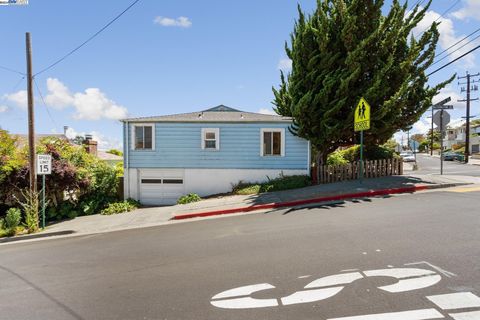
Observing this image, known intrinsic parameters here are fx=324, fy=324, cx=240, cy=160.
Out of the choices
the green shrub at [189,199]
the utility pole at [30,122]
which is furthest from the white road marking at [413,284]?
the utility pole at [30,122]

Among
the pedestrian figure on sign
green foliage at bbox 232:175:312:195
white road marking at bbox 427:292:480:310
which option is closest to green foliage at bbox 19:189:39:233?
green foliage at bbox 232:175:312:195

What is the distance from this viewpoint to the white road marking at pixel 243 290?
4.46 meters

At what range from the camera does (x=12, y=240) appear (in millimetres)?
11570

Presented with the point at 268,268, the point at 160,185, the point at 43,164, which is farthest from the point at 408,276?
the point at 160,185

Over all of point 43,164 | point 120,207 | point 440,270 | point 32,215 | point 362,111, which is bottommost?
point 120,207

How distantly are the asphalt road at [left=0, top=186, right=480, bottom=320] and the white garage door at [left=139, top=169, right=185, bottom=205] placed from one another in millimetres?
7160

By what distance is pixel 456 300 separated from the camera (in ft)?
12.6

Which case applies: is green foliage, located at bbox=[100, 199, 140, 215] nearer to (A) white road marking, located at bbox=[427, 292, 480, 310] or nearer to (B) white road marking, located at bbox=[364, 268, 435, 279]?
(B) white road marking, located at bbox=[364, 268, 435, 279]

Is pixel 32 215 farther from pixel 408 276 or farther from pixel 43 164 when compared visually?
pixel 408 276

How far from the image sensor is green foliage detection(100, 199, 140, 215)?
1479cm

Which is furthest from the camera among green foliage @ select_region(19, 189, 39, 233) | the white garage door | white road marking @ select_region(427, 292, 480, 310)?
the white garage door

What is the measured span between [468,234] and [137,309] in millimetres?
6206

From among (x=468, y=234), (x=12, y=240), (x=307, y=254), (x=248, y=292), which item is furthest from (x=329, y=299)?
(x=12, y=240)

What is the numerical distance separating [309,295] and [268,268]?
1233mm
